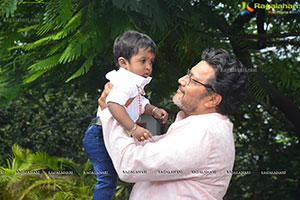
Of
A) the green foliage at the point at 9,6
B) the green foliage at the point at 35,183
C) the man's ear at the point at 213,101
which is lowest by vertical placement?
the green foliage at the point at 35,183

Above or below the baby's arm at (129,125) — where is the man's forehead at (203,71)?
above

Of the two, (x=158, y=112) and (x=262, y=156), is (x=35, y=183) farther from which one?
(x=262, y=156)

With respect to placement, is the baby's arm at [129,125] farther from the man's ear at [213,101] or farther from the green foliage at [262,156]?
the green foliage at [262,156]

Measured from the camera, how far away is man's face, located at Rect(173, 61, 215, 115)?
1.95m

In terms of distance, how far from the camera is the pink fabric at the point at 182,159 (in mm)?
1798

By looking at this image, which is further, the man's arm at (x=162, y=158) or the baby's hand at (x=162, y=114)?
the baby's hand at (x=162, y=114)

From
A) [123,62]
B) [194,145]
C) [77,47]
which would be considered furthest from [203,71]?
[77,47]

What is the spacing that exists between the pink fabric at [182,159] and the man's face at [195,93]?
0.06 meters

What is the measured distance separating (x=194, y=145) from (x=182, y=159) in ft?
0.28

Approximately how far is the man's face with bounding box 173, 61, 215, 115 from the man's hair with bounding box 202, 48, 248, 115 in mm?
35

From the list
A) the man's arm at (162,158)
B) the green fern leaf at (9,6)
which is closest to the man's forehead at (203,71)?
the man's arm at (162,158)

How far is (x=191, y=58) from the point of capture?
345 cm

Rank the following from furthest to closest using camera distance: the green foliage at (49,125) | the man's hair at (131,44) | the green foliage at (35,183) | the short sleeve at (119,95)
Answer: the green foliage at (49,125) → the green foliage at (35,183) → the man's hair at (131,44) → the short sleeve at (119,95)

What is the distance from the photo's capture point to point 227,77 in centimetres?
191
